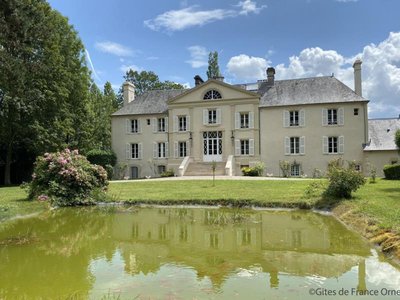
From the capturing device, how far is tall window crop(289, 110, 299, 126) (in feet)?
91.9

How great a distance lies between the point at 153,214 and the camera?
40.2 ft

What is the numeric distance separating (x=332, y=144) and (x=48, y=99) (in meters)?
19.8

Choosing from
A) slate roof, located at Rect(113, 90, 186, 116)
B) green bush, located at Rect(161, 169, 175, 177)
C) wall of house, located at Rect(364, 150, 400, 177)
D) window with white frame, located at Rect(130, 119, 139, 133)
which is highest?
slate roof, located at Rect(113, 90, 186, 116)

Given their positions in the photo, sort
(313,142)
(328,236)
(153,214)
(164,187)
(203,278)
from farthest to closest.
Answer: (313,142) → (164,187) → (153,214) → (328,236) → (203,278)

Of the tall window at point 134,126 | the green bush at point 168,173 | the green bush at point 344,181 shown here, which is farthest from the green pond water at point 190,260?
the tall window at point 134,126

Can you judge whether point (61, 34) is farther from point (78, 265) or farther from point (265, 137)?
point (78, 265)

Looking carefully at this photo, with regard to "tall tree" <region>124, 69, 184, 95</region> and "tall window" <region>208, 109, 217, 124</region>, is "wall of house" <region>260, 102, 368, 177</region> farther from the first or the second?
"tall tree" <region>124, 69, 184, 95</region>

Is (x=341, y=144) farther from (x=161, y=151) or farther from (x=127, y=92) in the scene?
(x=127, y=92)

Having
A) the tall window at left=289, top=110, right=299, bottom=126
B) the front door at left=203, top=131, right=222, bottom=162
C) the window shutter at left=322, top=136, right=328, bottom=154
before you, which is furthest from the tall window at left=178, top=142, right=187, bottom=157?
the window shutter at left=322, top=136, right=328, bottom=154

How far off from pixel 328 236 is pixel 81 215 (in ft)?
25.1

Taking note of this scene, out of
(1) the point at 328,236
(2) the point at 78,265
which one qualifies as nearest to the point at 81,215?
(2) the point at 78,265

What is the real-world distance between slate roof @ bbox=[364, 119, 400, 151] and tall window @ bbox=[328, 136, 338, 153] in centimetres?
197

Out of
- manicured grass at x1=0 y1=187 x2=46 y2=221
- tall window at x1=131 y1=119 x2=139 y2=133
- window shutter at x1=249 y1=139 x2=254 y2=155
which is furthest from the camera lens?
tall window at x1=131 y1=119 x2=139 y2=133

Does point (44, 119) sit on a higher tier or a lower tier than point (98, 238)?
higher
